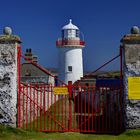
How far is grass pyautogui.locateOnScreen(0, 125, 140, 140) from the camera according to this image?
1050 centimetres

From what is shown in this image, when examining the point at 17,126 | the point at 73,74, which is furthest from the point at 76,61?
the point at 17,126

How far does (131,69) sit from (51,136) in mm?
3034

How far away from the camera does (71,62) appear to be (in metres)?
45.2

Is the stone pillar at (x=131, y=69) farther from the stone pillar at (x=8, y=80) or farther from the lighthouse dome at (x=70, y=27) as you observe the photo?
the lighthouse dome at (x=70, y=27)

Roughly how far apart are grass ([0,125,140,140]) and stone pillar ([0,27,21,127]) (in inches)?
15.3

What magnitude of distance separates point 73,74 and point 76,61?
63.6 inches

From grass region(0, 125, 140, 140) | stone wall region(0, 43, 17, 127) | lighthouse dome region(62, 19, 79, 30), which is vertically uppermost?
lighthouse dome region(62, 19, 79, 30)

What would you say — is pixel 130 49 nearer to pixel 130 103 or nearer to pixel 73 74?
pixel 130 103

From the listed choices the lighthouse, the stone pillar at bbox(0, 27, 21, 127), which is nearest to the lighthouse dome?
the lighthouse

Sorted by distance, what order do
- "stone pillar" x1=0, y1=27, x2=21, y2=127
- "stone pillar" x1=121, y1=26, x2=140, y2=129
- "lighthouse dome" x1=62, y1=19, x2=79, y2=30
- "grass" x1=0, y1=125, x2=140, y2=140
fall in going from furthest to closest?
"lighthouse dome" x1=62, y1=19, x2=79, y2=30 → "stone pillar" x1=0, y1=27, x2=21, y2=127 → "stone pillar" x1=121, y1=26, x2=140, y2=129 → "grass" x1=0, y1=125, x2=140, y2=140

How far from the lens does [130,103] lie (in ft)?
35.9

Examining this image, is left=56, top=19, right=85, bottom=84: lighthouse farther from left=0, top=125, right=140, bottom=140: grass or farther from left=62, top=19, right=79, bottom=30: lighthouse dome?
left=0, top=125, right=140, bottom=140: grass

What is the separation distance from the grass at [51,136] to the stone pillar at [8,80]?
0.39 metres

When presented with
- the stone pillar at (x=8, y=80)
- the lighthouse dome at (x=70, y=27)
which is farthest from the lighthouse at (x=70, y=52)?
the stone pillar at (x=8, y=80)
